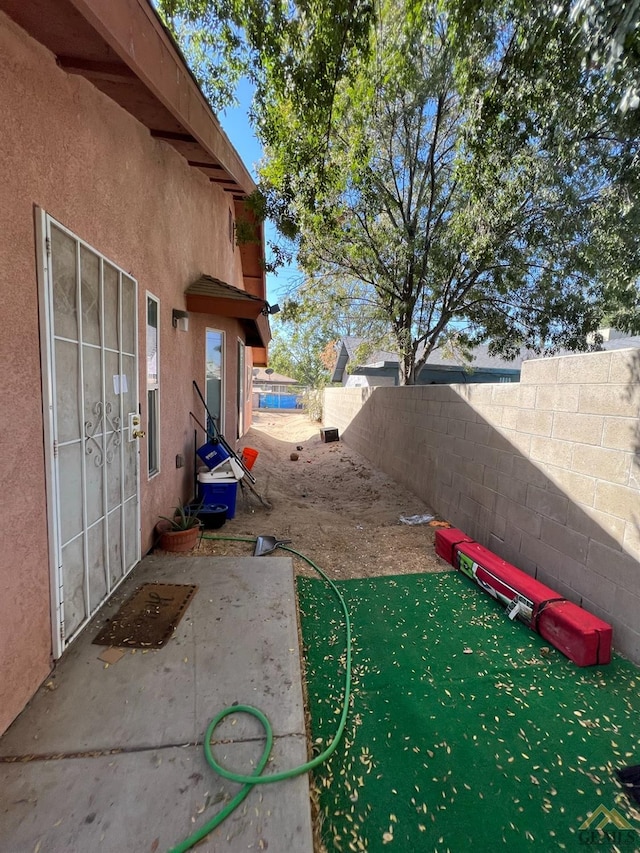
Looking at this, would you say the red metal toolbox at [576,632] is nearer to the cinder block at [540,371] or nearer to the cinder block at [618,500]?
the cinder block at [618,500]

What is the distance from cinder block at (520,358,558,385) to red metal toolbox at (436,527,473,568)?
5.70ft

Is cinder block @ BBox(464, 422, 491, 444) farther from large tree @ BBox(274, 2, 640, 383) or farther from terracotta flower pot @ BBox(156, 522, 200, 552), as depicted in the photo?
terracotta flower pot @ BBox(156, 522, 200, 552)

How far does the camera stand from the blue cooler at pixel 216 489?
4887mm

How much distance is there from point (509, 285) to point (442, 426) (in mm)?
3847

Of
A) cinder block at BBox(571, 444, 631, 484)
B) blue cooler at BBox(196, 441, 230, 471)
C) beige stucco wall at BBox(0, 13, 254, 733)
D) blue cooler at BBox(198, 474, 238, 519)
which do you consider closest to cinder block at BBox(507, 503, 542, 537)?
cinder block at BBox(571, 444, 631, 484)

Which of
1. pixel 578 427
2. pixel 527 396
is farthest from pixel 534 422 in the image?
pixel 578 427

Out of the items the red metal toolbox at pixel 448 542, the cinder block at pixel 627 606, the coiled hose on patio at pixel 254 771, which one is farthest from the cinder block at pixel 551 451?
the coiled hose on patio at pixel 254 771

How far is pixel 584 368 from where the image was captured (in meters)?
3.01

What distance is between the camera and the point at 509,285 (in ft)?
24.6

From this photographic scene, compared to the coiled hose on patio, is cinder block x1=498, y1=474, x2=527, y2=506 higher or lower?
higher

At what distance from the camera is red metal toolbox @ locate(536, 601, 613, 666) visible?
8.38 feet

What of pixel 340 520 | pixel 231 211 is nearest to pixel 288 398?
pixel 231 211

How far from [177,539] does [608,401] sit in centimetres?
384

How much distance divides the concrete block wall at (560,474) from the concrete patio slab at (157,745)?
223cm
